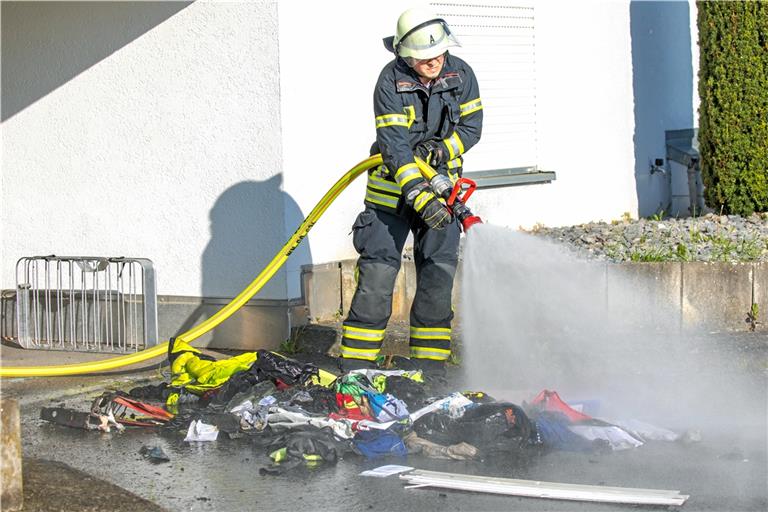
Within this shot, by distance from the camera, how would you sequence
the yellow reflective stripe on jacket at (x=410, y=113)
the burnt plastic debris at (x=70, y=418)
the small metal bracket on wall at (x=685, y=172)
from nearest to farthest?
the burnt plastic debris at (x=70, y=418) < the yellow reflective stripe on jacket at (x=410, y=113) < the small metal bracket on wall at (x=685, y=172)

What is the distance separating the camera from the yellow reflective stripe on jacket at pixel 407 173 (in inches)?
237

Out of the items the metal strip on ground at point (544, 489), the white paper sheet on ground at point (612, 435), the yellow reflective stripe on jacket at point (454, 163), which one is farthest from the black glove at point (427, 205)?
the metal strip on ground at point (544, 489)

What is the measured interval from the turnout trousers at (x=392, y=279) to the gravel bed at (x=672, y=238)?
2316 mm

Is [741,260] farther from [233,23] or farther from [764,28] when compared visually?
[233,23]

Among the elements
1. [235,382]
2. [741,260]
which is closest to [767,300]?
[741,260]

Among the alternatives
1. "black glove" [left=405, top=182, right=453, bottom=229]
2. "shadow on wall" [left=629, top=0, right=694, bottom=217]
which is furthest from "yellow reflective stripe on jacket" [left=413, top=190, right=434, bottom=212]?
"shadow on wall" [left=629, top=0, right=694, bottom=217]

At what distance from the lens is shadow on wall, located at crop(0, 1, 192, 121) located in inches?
327

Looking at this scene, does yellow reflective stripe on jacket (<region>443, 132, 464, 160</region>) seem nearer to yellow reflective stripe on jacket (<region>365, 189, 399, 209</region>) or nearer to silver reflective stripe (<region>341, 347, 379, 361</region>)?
yellow reflective stripe on jacket (<region>365, 189, 399, 209</region>)

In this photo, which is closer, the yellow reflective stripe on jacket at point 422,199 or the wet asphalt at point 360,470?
the wet asphalt at point 360,470

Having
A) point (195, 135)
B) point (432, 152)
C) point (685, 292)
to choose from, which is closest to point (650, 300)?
point (685, 292)

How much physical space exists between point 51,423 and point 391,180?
7.62 ft

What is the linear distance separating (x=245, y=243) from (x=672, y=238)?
355 centimetres

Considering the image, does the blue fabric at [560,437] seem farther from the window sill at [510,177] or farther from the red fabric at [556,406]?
the window sill at [510,177]

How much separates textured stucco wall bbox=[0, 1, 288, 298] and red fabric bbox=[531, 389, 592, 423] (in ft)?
8.74
